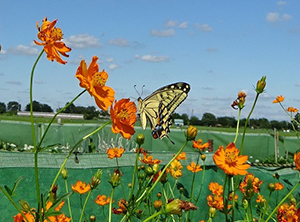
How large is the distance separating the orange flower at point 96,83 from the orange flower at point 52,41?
0.06m

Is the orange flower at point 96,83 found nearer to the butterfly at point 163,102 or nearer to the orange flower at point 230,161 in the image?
the orange flower at point 230,161

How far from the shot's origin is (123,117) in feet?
2.90

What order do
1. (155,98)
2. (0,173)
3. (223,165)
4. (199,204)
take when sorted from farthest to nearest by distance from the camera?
(155,98), (199,204), (0,173), (223,165)

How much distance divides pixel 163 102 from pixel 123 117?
7.19 ft

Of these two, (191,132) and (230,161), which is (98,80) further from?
(230,161)

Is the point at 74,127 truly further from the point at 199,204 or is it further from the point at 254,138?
the point at 199,204

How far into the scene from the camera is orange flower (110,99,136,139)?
0.86 metres

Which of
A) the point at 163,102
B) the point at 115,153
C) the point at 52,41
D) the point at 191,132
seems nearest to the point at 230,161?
the point at 191,132

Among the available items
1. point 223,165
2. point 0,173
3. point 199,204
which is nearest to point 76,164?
point 0,173

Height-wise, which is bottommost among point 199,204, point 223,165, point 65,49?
point 199,204

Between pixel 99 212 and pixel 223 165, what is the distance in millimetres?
1256

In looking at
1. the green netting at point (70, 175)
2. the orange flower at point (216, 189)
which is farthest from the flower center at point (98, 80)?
the orange flower at point (216, 189)

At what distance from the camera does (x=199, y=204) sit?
268 centimetres

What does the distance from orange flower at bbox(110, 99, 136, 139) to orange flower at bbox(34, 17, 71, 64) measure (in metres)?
0.13
